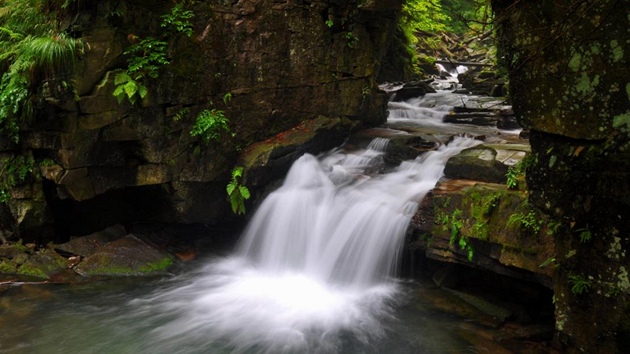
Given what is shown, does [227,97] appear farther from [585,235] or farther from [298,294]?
[585,235]

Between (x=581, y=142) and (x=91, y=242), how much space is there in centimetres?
828

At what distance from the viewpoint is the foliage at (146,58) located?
7.22m

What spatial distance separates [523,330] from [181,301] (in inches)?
203

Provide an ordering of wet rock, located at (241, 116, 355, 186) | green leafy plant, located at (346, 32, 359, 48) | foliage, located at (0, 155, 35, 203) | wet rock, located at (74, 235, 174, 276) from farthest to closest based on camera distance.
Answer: green leafy plant, located at (346, 32, 359, 48)
wet rock, located at (241, 116, 355, 186)
wet rock, located at (74, 235, 174, 276)
foliage, located at (0, 155, 35, 203)

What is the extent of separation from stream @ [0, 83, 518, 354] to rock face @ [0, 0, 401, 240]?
130cm

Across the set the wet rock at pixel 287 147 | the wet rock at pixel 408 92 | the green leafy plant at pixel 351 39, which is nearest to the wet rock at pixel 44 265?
the wet rock at pixel 287 147

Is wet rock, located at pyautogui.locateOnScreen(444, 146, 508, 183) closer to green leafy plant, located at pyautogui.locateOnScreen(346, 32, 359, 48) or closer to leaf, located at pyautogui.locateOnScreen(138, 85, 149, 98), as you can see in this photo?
green leafy plant, located at pyautogui.locateOnScreen(346, 32, 359, 48)

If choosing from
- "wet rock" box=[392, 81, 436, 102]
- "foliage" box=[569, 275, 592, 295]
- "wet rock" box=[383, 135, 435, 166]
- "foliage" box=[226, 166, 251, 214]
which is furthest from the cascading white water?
"wet rock" box=[392, 81, 436, 102]

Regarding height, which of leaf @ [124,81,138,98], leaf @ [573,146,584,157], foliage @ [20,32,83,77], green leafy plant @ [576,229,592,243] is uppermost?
foliage @ [20,32,83,77]

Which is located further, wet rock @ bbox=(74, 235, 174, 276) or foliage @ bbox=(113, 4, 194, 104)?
wet rock @ bbox=(74, 235, 174, 276)

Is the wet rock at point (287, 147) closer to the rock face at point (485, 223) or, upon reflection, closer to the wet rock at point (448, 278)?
the rock face at point (485, 223)

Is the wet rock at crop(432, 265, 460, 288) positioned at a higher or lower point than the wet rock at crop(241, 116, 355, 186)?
lower

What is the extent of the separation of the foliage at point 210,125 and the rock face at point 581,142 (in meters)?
5.29

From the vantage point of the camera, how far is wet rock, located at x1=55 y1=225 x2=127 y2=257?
8.27 m
